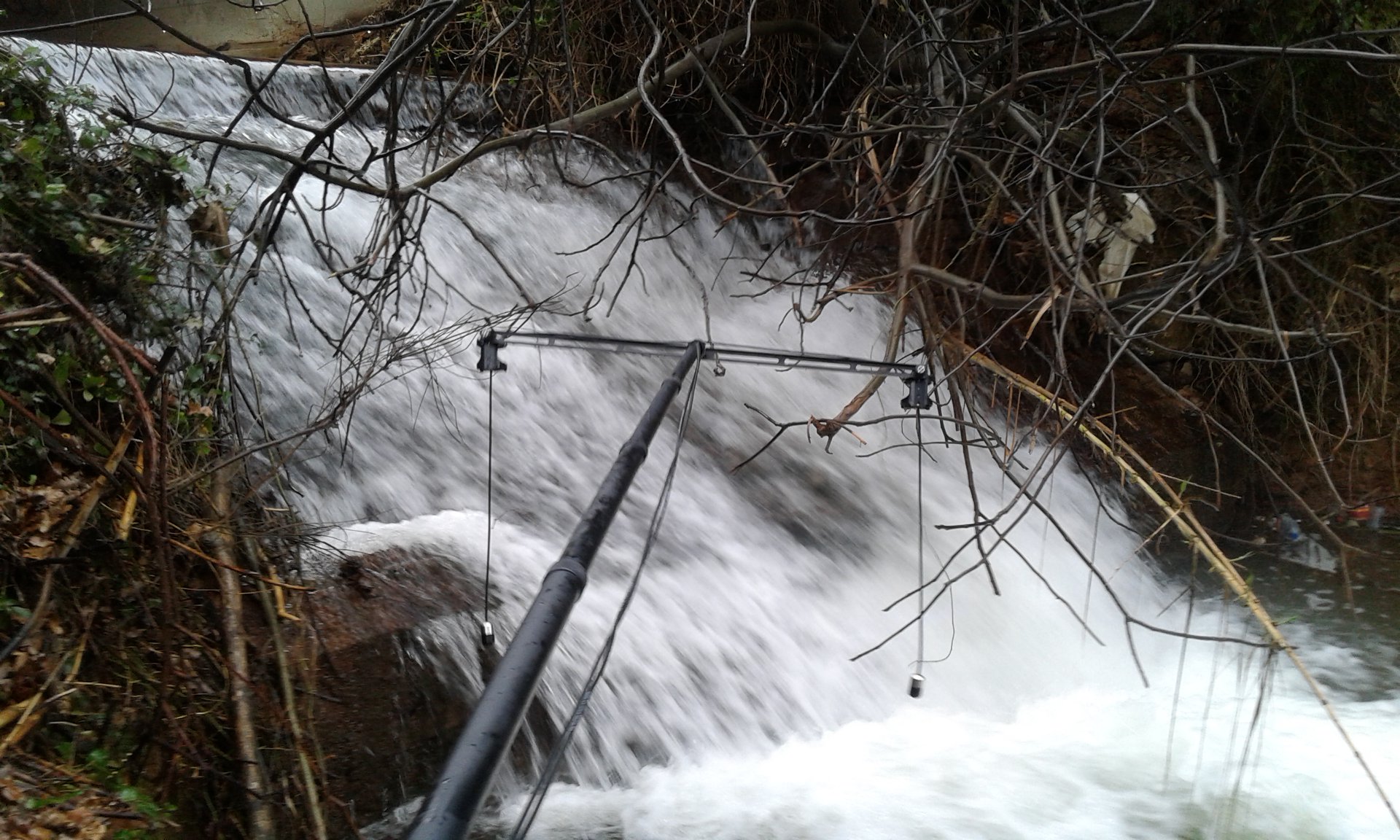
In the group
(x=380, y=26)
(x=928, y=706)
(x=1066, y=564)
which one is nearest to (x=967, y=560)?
(x=1066, y=564)

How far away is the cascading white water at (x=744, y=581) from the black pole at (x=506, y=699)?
1.57 meters

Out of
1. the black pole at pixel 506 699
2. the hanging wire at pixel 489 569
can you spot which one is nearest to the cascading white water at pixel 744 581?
the hanging wire at pixel 489 569

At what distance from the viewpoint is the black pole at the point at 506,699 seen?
726mm

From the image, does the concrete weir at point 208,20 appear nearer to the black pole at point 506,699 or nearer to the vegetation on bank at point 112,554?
the vegetation on bank at point 112,554

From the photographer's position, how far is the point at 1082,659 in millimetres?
4797

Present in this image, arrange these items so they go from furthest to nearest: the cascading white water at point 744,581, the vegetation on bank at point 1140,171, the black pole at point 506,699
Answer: the vegetation on bank at point 1140,171 < the cascading white water at point 744,581 < the black pole at point 506,699

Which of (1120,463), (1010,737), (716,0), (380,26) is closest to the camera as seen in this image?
(380,26)

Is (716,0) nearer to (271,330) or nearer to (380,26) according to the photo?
(271,330)

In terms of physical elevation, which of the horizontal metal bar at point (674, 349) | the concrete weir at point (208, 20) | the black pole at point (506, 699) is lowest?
the black pole at point (506, 699)

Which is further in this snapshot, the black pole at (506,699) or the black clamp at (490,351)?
the black clamp at (490,351)

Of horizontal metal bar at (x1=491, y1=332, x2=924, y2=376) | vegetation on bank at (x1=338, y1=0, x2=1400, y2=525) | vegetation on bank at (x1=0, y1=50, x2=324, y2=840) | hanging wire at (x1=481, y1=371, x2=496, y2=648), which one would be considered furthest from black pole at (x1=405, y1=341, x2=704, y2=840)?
vegetation on bank at (x1=338, y1=0, x2=1400, y2=525)

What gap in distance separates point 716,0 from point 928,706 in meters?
4.17

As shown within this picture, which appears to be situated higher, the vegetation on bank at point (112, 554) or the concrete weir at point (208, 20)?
the concrete weir at point (208, 20)

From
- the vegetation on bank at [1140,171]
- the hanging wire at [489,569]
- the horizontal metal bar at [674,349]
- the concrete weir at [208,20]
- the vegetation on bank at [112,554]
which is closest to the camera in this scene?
the horizontal metal bar at [674,349]
